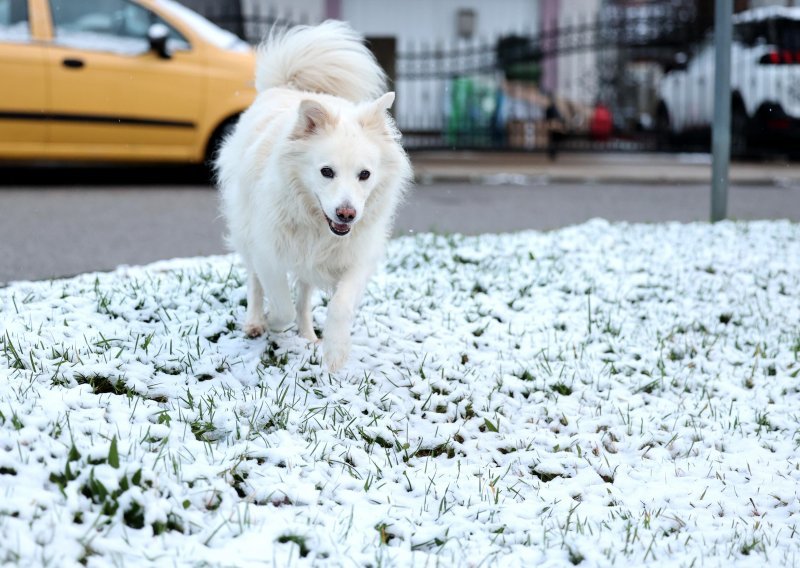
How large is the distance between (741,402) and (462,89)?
13.0 m

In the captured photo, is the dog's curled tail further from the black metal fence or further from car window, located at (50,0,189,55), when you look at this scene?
the black metal fence

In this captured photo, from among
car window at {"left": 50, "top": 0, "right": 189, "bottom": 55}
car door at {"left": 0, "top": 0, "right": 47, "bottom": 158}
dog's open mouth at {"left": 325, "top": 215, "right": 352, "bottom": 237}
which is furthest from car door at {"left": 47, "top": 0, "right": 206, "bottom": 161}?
dog's open mouth at {"left": 325, "top": 215, "right": 352, "bottom": 237}

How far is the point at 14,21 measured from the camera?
9.55 metres

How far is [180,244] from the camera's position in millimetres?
7434

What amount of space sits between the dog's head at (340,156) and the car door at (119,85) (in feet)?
20.9

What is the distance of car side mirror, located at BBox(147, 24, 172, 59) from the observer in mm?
9836

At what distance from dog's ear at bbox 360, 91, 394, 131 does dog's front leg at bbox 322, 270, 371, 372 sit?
0.64 meters

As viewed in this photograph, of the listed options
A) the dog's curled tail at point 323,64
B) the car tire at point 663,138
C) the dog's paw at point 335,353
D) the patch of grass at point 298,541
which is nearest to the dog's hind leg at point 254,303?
the dog's paw at point 335,353

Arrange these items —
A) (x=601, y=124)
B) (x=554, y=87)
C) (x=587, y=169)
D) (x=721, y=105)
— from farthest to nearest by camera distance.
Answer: (x=554, y=87) → (x=601, y=124) → (x=587, y=169) → (x=721, y=105)

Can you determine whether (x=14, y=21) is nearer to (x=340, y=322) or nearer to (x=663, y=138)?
(x=340, y=322)

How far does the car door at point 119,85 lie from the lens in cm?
966

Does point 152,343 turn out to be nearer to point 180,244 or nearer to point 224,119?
point 180,244

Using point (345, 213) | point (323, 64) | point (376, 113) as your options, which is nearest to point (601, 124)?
point (323, 64)

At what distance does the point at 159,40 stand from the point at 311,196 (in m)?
6.44
